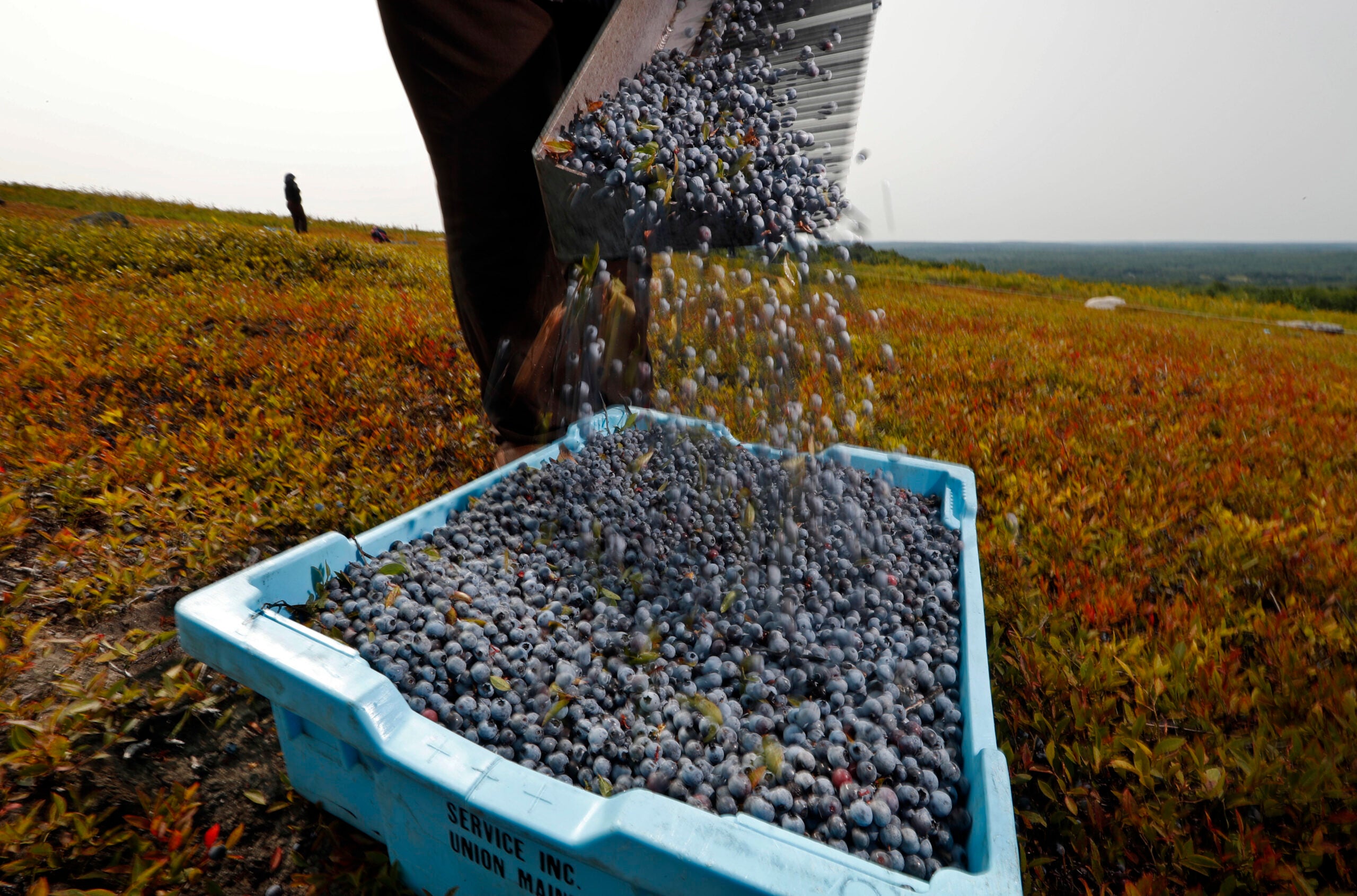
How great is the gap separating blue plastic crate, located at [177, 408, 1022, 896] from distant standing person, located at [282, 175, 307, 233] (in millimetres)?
12378

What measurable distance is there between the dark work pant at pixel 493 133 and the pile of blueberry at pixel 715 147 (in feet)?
1.22

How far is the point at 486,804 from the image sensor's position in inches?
35.6

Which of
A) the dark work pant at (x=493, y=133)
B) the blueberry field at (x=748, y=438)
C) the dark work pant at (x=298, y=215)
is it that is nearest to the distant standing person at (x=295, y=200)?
the dark work pant at (x=298, y=215)

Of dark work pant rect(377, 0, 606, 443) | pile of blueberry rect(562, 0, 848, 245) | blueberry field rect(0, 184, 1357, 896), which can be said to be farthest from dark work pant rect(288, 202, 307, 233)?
pile of blueberry rect(562, 0, 848, 245)

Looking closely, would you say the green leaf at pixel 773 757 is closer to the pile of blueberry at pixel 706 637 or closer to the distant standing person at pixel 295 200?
the pile of blueberry at pixel 706 637

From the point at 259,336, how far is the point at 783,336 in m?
3.43

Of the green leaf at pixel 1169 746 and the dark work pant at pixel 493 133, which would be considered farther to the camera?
the dark work pant at pixel 493 133

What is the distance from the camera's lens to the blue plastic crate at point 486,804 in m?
0.82

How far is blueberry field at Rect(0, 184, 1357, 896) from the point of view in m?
1.16

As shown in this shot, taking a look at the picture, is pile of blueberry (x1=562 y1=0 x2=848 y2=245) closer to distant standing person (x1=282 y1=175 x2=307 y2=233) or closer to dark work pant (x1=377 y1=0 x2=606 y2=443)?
dark work pant (x1=377 y1=0 x2=606 y2=443)

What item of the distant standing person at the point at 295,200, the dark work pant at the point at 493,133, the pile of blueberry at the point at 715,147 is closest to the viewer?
the pile of blueberry at the point at 715,147

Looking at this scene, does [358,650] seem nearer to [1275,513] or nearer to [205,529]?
[205,529]

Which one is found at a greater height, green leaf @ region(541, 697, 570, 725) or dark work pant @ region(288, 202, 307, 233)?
dark work pant @ region(288, 202, 307, 233)

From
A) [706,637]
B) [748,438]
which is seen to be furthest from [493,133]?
[706,637]
